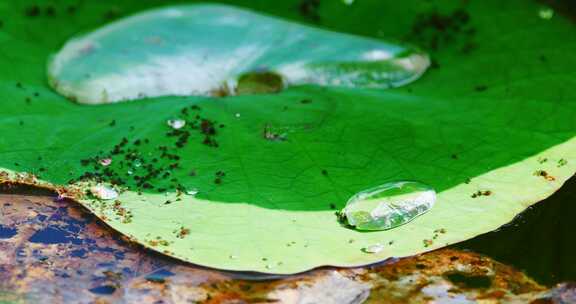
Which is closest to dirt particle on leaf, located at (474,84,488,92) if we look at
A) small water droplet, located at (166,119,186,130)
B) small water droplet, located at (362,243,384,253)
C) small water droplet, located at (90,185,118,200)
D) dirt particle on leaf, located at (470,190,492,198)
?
dirt particle on leaf, located at (470,190,492,198)

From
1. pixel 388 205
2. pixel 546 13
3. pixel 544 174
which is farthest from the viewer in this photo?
pixel 546 13

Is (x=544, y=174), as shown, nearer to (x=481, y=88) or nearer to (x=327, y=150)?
(x=481, y=88)

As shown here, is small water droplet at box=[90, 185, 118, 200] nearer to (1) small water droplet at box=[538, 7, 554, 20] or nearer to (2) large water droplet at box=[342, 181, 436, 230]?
(2) large water droplet at box=[342, 181, 436, 230]

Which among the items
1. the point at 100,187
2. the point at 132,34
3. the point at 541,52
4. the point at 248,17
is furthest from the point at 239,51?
the point at 541,52

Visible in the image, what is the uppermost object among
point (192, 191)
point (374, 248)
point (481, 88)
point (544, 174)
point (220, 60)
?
point (220, 60)

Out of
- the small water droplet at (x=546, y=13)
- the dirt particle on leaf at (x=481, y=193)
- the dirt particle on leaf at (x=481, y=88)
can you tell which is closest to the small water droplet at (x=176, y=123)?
the dirt particle on leaf at (x=481, y=193)

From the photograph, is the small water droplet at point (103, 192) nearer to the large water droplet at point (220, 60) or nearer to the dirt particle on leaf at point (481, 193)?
the large water droplet at point (220, 60)

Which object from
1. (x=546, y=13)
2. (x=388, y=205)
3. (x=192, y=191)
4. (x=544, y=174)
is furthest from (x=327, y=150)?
(x=546, y=13)

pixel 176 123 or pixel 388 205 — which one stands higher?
pixel 176 123
